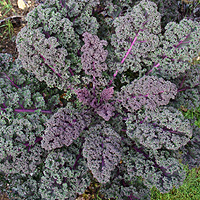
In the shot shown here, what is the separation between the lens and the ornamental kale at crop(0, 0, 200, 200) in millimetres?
2850

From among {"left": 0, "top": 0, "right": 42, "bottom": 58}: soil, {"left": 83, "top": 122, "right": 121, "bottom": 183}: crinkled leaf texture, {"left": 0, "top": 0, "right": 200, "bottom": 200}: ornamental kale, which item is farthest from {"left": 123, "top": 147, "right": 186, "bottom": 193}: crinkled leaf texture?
{"left": 0, "top": 0, "right": 42, "bottom": 58}: soil

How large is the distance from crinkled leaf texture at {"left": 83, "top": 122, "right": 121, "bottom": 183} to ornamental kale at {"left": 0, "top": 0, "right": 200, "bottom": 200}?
1 cm

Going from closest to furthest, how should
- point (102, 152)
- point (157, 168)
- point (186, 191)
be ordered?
1. point (102, 152)
2. point (157, 168)
3. point (186, 191)

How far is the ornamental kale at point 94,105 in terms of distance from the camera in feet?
9.35

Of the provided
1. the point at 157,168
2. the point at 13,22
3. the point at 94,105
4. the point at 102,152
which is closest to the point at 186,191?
the point at 157,168

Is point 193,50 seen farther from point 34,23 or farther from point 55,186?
point 55,186

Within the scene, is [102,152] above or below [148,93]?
below

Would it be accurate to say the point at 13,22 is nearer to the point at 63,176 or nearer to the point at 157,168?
the point at 63,176

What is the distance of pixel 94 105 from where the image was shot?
340cm

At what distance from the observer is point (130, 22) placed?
3.14 meters

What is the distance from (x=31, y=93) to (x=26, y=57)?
679mm

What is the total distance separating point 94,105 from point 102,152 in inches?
32.1

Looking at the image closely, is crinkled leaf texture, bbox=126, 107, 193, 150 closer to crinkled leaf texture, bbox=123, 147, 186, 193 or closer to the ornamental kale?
the ornamental kale

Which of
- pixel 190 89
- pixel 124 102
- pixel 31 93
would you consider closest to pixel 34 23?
pixel 31 93
